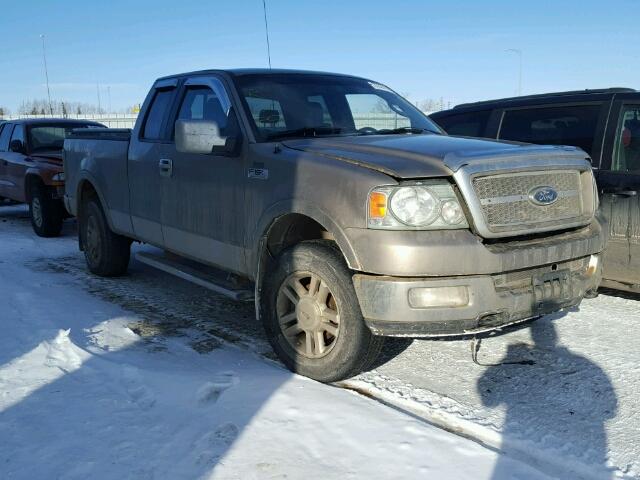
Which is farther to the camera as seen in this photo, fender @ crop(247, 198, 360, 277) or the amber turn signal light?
fender @ crop(247, 198, 360, 277)

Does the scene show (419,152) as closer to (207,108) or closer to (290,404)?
(290,404)

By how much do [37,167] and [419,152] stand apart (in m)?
7.77

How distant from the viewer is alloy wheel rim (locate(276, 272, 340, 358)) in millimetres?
3635

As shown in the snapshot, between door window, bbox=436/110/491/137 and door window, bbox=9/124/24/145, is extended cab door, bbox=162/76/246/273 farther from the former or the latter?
door window, bbox=9/124/24/145

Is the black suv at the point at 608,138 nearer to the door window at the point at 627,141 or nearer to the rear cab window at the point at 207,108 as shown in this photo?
the door window at the point at 627,141

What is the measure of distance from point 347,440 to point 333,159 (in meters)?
1.55

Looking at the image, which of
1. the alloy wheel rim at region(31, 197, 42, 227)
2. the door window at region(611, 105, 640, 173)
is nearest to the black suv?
the door window at region(611, 105, 640, 173)

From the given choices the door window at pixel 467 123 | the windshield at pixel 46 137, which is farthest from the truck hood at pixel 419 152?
the windshield at pixel 46 137

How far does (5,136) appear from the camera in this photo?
10.9 meters

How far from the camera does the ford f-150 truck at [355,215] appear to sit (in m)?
3.22

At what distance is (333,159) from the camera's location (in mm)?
3555

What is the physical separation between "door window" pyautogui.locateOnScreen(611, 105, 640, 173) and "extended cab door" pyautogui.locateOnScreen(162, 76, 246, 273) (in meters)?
3.07

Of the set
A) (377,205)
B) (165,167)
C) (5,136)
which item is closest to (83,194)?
(165,167)

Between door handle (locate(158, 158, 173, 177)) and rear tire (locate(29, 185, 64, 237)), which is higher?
door handle (locate(158, 158, 173, 177))
